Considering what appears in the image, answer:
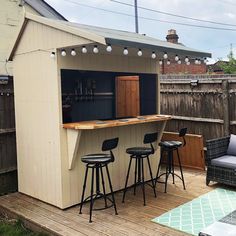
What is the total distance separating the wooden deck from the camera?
3699mm

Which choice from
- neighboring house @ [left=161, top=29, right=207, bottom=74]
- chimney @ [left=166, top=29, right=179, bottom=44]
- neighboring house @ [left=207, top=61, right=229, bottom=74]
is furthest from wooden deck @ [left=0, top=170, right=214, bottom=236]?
neighboring house @ [left=207, top=61, right=229, bottom=74]

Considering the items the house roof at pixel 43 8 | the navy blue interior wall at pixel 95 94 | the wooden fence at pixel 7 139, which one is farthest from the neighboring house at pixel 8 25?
the navy blue interior wall at pixel 95 94

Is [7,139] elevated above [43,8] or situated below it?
below

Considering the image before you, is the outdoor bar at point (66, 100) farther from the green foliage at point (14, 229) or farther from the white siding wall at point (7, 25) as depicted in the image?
the white siding wall at point (7, 25)

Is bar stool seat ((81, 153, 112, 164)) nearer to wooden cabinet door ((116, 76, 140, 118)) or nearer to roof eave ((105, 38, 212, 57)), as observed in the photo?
roof eave ((105, 38, 212, 57))

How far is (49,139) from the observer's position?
4453mm

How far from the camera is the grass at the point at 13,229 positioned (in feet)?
13.1

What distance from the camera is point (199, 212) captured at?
13.7ft

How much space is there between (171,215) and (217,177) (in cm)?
150

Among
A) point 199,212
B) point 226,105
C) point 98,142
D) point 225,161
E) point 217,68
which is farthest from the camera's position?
point 217,68

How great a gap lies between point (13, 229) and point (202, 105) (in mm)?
4205

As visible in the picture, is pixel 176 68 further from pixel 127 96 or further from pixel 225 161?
pixel 225 161

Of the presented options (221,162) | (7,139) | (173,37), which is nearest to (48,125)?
(7,139)

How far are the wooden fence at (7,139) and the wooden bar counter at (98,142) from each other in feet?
4.69
